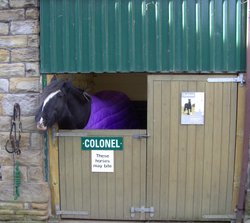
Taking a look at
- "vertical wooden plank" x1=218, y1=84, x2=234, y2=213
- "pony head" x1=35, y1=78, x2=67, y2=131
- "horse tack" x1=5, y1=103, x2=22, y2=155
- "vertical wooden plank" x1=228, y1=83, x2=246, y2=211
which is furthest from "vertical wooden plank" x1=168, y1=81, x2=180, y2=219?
"horse tack" x1=5, y1=103, x2=22, y2=155

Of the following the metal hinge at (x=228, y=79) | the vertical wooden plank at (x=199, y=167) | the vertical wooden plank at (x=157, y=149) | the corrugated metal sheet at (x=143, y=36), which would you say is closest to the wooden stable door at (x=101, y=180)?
the vertical wooden plank at (x=157, y=149)

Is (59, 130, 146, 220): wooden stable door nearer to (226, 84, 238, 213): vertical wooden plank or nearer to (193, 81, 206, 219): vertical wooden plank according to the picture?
(193, 81, 206, 219): vertical wooden plank

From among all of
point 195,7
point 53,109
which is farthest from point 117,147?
point 195,7

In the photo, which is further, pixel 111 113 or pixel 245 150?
pixel 111 113

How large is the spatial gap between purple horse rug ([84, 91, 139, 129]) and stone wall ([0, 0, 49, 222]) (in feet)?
2.51

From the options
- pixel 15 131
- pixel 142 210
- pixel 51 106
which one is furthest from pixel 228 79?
pixel 15 131

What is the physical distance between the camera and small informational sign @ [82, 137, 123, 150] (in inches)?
182

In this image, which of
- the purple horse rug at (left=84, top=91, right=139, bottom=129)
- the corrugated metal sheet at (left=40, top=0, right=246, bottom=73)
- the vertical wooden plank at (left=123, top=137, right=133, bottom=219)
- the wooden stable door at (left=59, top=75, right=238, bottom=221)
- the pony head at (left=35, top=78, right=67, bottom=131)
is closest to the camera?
the pony head at (left=35, top=78, right=67, bottom=131)

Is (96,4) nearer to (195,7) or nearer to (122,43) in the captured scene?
(122,43)

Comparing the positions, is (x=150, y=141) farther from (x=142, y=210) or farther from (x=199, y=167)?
(x=142, y=210)

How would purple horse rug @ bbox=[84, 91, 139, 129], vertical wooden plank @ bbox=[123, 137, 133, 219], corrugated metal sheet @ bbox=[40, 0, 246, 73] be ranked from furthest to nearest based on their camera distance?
purple horse rug @ bbox=[84, 91, 139, 129] < vertical wooden plank @ bbox=[123, 137, 133, 219] < corrugated metal sheet @ bbox=[40, 0, 246, 73]

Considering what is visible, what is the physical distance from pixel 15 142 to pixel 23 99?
1.74ft

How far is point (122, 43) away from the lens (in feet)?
14.8

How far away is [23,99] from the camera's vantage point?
4633mm
